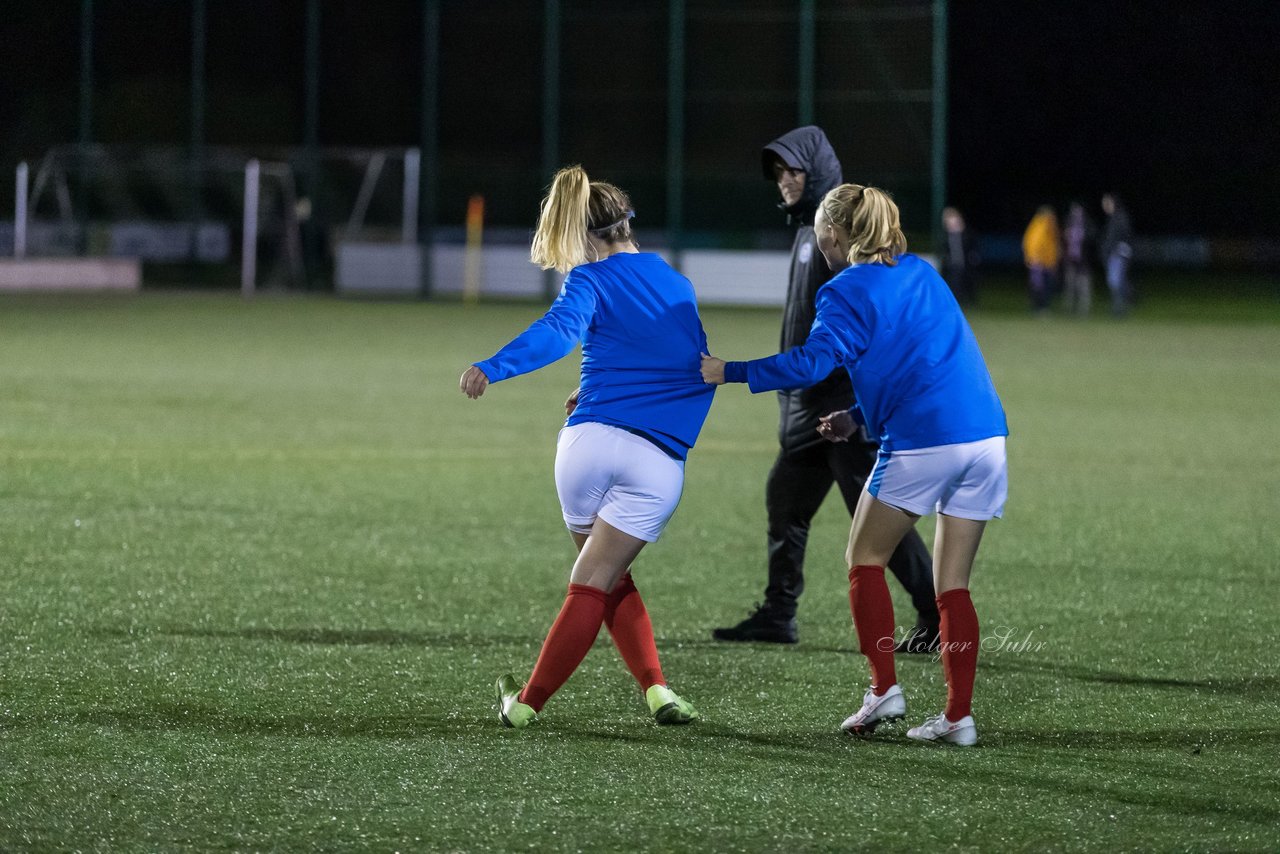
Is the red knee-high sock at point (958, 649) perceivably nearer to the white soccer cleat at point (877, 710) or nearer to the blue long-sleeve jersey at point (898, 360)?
the white soccer cleat at point (877, 710)

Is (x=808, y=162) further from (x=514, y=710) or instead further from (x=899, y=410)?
(x=514, y=710)

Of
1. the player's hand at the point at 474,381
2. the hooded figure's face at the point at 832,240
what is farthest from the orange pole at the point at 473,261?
the player's hand at the point at 474,381

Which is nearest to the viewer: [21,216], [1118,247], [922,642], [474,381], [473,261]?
[474,381]

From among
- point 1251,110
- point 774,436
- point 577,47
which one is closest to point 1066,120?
point 1251,110

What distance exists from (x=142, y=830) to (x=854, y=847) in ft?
5.74

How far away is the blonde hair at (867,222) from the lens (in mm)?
5297

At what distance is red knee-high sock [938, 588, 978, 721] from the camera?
17.7 feet

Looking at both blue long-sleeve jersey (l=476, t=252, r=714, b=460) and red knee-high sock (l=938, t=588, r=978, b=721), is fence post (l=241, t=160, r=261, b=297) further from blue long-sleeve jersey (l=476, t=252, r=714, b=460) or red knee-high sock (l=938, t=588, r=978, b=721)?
red knee-high sock (l=938, t=588, r=978, b=721)

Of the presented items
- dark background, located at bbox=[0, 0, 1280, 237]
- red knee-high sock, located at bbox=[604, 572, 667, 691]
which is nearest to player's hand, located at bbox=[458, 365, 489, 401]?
red knee-high sock, located at bbox=[604, 572, 667, 691]

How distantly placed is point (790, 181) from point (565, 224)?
163cm

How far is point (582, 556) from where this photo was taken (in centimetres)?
541

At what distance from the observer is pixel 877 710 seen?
5.43 metres

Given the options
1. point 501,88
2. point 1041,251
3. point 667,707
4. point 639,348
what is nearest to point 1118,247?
point 1041,251

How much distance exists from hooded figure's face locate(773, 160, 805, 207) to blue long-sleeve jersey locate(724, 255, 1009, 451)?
1.33m
